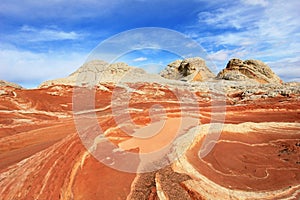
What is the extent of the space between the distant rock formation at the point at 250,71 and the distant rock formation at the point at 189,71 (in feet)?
21.3

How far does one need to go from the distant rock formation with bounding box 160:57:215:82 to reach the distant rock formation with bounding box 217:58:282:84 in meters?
6.49

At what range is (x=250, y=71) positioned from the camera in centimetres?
5016

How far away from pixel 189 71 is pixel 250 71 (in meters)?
14.9

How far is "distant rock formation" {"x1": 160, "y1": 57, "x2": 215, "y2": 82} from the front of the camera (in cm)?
5734

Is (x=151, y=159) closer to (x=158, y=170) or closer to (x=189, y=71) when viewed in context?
(x=158, y=170)

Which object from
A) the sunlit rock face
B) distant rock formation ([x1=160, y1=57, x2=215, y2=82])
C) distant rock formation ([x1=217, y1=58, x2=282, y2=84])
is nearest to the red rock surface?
the sunlit rock face

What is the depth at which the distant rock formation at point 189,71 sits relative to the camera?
2257 inches

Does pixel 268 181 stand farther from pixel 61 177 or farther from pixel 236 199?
pixel 61 177

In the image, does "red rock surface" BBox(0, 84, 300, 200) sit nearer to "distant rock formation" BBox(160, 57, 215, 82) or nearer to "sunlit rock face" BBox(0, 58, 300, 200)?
"sunlit rock face" BBox(0, 58, 300, 200)

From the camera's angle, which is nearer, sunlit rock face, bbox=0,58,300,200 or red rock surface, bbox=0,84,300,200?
red rock surface, bbox=0,84,300,200

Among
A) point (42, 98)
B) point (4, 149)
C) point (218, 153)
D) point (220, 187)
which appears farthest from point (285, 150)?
point (42, 98)

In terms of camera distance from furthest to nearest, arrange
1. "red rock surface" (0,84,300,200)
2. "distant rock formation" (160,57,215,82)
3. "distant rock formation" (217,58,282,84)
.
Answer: "distant rock formation" (160,57,215,82)
"distant rock formation" (217,58,282,84)
"red rock surface" (0,84,300,200)

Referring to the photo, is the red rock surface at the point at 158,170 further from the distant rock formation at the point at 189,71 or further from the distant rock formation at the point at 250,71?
the distant rock formation at the point at 189,71

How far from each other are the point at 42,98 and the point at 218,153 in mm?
19146
